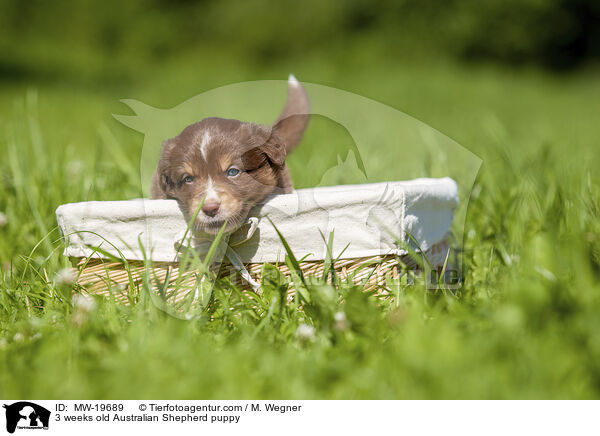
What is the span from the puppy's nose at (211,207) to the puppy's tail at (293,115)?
1.41 ft

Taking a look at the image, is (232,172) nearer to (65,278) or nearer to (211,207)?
(211,207)

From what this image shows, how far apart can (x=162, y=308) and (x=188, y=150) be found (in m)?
0.51

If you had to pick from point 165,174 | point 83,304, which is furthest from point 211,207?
point 83,304

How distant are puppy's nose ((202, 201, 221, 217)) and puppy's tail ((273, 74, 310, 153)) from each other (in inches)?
16.9

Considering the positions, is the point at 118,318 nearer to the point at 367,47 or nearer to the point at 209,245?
the point at 209,245

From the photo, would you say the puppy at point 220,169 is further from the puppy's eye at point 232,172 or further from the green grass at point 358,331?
the green grass at point 358,331

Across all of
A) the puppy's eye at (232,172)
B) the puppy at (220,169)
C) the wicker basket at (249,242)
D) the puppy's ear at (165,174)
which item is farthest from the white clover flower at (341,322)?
the puppy's ear at (165,174)

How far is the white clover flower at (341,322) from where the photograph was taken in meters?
1.37

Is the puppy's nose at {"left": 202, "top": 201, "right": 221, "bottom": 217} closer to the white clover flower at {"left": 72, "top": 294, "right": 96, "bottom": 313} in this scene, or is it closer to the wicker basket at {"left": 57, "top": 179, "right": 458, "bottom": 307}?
the wicker basket at {"left": 57, "top": 179, "right": 458, "bottom": 307}

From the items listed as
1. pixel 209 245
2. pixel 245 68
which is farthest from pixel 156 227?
pixel 245 68

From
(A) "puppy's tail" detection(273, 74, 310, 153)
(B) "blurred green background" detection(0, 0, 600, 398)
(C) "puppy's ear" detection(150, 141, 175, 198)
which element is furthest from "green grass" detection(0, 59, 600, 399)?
(A) "puppy's tail" detection(273, 74, 310, 153)

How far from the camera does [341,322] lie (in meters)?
1.38

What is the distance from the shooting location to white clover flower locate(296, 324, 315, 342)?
4.59ft

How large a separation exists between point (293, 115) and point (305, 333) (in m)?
0.93
